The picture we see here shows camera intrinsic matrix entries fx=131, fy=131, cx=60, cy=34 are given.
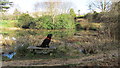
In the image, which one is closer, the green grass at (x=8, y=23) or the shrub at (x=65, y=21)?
the green grass at (x=8, y=23)

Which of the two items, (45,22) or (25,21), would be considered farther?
(25,21)

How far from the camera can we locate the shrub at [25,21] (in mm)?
18969

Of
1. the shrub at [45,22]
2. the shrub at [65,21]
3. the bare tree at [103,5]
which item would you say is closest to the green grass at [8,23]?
the shrub at [45,22]

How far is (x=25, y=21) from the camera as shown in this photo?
19.5 metres

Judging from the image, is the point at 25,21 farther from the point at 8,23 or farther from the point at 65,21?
the point at 65,21

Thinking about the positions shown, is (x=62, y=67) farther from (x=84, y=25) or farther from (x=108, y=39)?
(x=84, y=25)

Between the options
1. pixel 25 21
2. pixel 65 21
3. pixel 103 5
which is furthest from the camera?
pixel 25 21

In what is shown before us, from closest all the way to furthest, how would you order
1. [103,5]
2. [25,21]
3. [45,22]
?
[103,5] < [45,22] < [25,21]

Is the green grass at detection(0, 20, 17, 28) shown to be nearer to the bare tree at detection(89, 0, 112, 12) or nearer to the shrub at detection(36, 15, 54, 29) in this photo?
the shrub at detection(36, 15, 54, 29)

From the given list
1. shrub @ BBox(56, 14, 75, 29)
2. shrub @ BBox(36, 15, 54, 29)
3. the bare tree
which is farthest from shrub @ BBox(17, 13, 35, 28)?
the bare tree

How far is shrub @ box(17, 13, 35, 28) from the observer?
62.2ft

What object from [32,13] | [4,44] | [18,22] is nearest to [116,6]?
[4,44]

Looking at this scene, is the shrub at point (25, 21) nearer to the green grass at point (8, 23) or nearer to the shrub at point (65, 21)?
the green grass at point (8, 23)

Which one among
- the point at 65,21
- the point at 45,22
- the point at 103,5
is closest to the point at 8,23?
the point at 45,22
